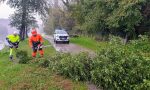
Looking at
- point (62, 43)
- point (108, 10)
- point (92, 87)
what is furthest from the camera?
point (62, 43)

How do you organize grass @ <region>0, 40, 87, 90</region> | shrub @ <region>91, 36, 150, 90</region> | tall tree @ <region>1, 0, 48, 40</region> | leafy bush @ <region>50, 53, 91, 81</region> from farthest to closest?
1. tall tree @ <region>1, 0, 48, 40</region>
2. leafy bush @ <region>50, 53, 91, 81</region>
3. grass @ <region>0, 40, 87, 90</region>
4. shrub @ <region>91, 36, 150, 90</region>

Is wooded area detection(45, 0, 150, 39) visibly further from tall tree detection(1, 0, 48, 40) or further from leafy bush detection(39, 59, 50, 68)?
tall tree detection(1, 0, 48, 40)

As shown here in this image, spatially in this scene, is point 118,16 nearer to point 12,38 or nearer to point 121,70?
point 12,38

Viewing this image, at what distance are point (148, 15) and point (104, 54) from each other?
542 inches

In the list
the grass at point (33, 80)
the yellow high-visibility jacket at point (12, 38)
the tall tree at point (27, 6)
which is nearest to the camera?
the grass at point (33, 80)

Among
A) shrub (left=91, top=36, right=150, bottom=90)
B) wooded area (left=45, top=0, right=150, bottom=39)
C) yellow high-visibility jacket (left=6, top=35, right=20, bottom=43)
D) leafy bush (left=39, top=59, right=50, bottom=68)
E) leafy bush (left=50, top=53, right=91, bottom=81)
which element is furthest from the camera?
wooded area (left=45, top=0, right=150, bottom=39)

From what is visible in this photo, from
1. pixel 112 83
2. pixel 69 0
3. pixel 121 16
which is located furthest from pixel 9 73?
pixel 69 0

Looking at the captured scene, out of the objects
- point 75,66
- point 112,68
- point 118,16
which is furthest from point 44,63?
point 118,16

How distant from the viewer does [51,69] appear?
627 inches

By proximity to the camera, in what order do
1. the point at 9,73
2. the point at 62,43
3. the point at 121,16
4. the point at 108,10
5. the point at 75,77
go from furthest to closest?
1. the point at 62,43
2. the point at 108,10
3. the point at 121,16
4. the point at 9,73
5. the point at 75,77

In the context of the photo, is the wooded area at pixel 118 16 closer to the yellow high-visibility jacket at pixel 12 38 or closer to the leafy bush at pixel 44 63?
the yellow high-visibility jacket at pixel 12 38

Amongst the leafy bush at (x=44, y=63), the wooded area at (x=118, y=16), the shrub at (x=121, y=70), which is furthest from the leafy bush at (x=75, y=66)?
the wooded area at (x=118, y=16)

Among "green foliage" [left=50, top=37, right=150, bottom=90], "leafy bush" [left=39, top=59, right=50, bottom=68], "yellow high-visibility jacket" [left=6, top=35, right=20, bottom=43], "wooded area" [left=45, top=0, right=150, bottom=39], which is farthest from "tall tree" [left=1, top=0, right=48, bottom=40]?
"green foliage" [left=50, top=37, right=150, bottom=90]

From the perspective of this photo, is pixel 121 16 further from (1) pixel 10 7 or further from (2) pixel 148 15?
(1) pixel 10 7
